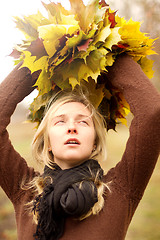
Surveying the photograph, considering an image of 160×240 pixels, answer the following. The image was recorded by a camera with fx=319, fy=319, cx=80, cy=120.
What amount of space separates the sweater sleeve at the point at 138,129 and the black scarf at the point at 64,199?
0.12 m

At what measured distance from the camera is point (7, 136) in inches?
50.5

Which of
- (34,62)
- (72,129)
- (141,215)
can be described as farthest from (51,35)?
(141,215)

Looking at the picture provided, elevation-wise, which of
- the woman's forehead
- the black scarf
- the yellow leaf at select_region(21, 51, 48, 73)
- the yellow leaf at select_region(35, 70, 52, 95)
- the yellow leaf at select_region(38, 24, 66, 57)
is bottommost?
the black scarf

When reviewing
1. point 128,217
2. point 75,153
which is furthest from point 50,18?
point 128,217

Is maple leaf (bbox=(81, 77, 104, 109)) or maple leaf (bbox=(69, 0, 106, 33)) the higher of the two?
maple leaf (bbox=(69, 0, 106, 33))

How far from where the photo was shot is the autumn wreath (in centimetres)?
112

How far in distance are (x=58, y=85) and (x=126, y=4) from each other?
115 inches

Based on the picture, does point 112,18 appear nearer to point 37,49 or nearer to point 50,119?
point 37,49

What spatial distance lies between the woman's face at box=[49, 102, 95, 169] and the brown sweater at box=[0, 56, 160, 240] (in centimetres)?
15

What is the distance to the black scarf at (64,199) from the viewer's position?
3.53 feet

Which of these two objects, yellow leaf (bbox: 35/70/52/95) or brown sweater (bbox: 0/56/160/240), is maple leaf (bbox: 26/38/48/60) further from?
brown sweater (bbox: 0/56/160/240)

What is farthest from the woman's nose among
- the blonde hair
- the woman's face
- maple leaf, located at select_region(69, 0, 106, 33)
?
maple leaf, located at select_region(69, 0, 106, 33)

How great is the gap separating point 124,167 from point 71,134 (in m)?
0.23

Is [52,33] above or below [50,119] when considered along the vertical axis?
above
